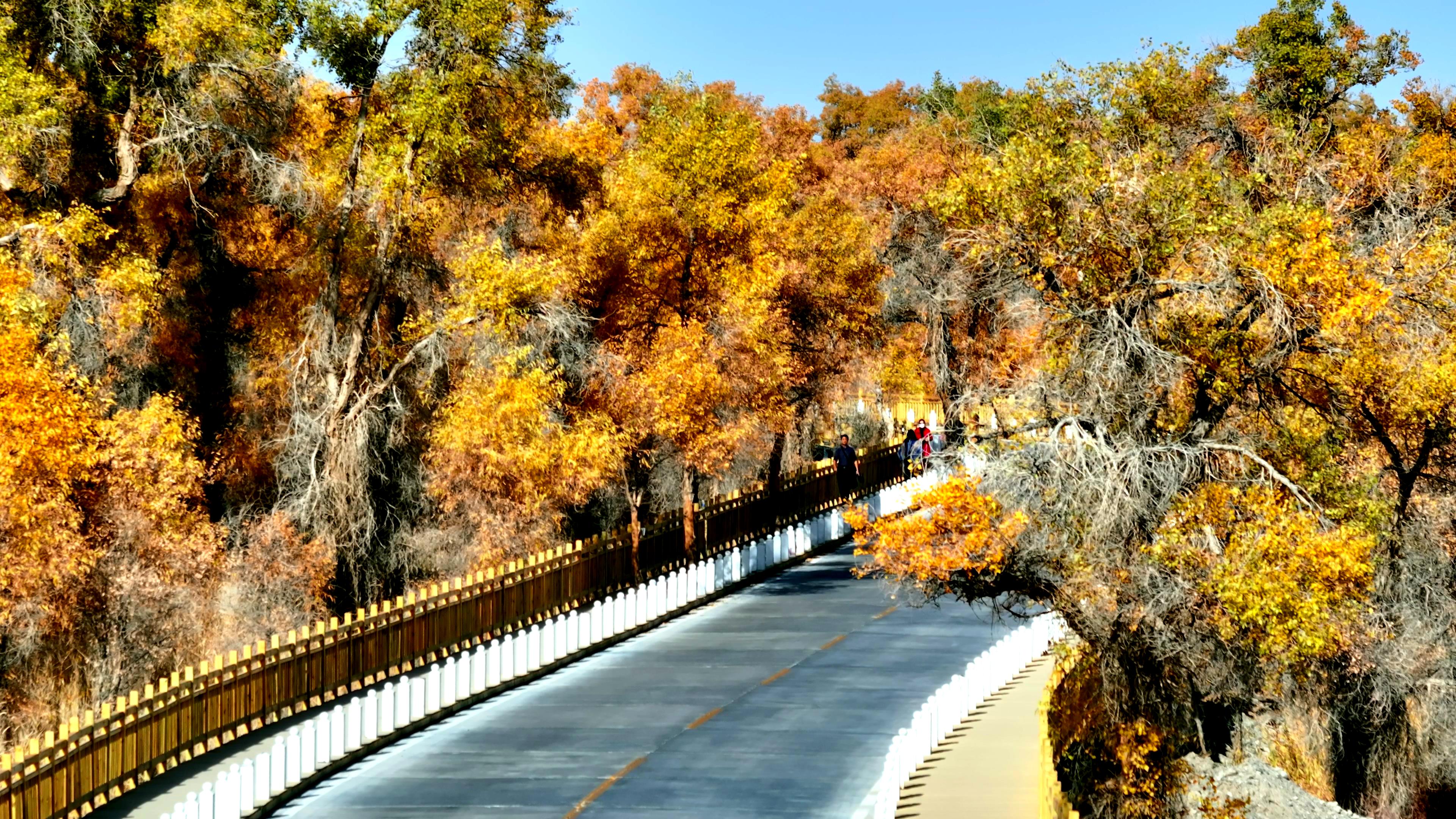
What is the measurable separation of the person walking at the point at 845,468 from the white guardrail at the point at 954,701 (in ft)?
42.8

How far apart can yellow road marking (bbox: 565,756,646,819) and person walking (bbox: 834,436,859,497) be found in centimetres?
2153

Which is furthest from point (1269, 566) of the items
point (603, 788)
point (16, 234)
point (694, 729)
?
point (16, 234)

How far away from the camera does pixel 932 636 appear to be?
2733cm

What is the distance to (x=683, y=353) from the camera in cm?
2917

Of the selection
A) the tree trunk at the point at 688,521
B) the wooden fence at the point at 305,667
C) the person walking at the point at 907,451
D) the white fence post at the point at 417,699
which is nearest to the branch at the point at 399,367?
the wooden fence at the point at 305,667

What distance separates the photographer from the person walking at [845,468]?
132ft

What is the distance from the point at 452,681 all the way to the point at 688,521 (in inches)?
416

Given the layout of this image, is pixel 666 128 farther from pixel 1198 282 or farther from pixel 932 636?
pixel 1198 282

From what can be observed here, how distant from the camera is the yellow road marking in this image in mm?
16734

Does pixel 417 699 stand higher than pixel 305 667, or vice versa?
pixel 305 667

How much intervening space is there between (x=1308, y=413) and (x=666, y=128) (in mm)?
13855

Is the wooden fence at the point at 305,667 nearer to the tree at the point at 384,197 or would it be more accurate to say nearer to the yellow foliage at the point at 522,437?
the yellow foliage at the point at 522,437

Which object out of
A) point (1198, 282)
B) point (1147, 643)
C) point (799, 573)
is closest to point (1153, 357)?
point (1198, 282)

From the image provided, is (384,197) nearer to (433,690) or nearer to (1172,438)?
(433,690)
